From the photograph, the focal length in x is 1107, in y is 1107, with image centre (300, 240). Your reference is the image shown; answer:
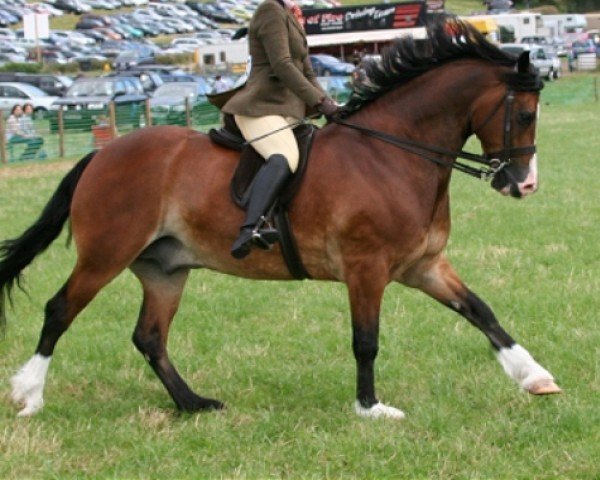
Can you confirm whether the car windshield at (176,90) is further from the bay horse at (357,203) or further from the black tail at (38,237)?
the bay horse at (357,203)

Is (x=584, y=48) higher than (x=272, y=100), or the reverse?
(x=272, y=100)

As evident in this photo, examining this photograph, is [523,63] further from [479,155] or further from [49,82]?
[49,82]

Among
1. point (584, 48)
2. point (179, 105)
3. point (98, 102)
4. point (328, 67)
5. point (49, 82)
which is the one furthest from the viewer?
point (584, 48)

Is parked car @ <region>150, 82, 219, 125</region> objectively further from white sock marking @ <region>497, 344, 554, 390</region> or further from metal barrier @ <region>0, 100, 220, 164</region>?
white sock marking @ <region>497, 344, 554, 390</region>

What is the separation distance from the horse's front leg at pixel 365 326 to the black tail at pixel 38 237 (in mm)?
2077

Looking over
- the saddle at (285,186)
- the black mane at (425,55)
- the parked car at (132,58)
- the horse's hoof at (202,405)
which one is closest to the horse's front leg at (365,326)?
the saddle at (285,186)

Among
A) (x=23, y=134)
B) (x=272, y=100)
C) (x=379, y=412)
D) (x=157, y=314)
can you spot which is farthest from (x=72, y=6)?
(x=379, y=412)

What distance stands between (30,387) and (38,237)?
3.67 feet

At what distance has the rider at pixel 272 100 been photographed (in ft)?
21.9

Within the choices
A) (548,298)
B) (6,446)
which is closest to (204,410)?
(6,446)

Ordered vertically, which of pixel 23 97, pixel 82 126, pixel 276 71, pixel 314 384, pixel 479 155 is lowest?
pixel 23 97

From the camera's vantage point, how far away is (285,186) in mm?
6789

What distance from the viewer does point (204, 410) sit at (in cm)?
696

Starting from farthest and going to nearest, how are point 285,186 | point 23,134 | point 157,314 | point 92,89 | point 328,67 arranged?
point 328,67
point 92,89
point 23,134
point 157,314
point 285,186
